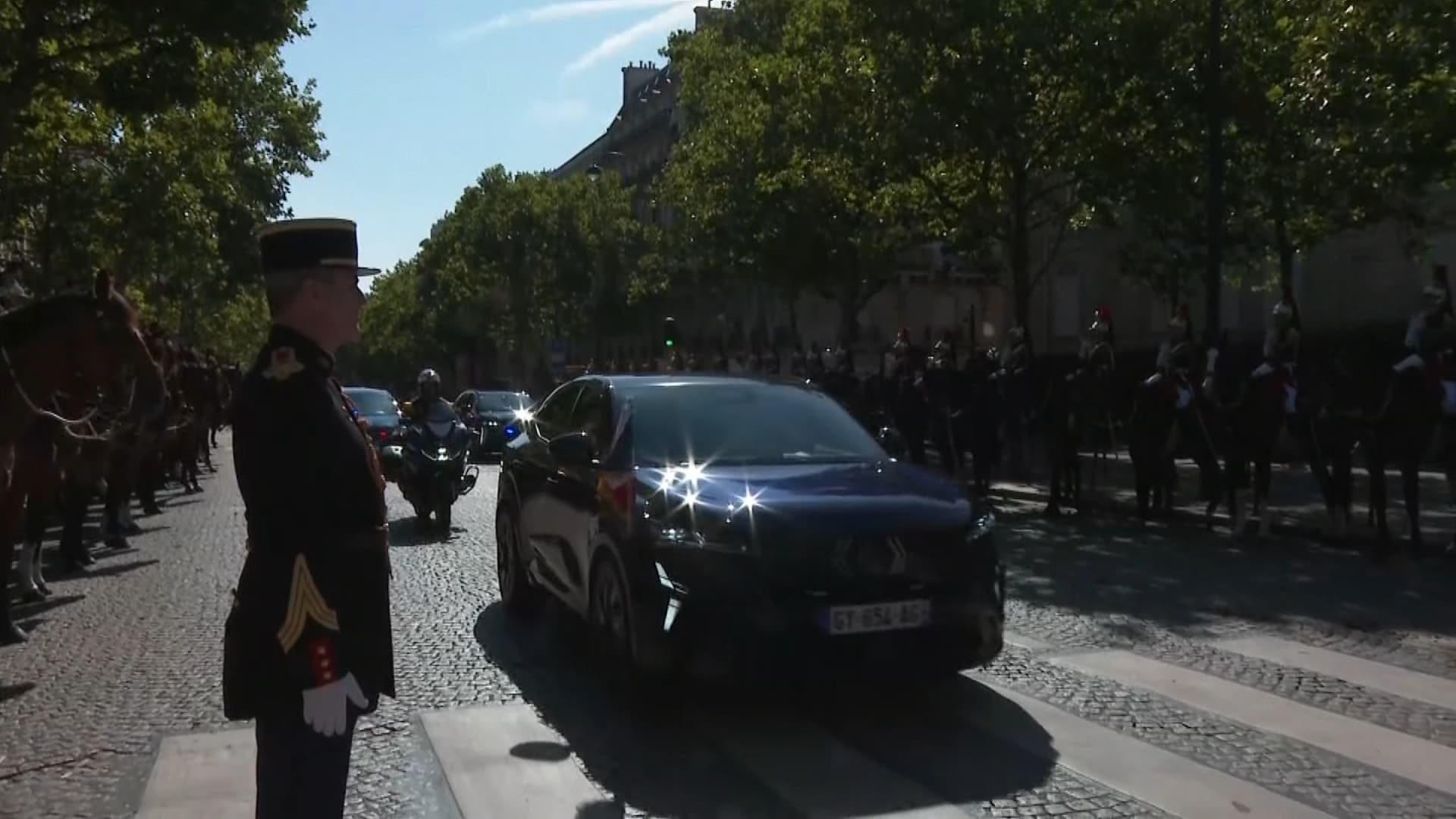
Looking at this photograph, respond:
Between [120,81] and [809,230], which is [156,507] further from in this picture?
[809,230]

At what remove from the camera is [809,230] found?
38.0 m

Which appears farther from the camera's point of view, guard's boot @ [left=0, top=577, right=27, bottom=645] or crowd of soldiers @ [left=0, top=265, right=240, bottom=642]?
crowd of soldiers @ [left=0, top=265, right=240, bottom=642]

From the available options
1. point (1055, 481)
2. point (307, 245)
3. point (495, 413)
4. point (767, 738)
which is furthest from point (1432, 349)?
point (495, 413)

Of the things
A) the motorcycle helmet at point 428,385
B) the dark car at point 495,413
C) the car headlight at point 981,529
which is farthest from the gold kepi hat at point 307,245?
the dark car at point 495,413

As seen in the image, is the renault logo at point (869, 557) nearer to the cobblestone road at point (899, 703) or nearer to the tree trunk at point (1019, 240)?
the cobblestone road at point (899, 703)

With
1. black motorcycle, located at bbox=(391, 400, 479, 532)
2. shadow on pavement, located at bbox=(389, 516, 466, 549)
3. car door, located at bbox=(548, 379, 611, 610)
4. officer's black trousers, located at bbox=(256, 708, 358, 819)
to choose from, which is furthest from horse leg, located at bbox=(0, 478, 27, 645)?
officer's black trousers, located at bbox=(256, 708, 358, 819)

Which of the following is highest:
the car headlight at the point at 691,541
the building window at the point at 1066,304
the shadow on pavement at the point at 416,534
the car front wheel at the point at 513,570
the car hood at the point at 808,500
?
the building window at the point at 1066,304

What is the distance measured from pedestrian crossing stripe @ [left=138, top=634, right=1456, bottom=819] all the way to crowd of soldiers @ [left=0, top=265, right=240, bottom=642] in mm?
3730

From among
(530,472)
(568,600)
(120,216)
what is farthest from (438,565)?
(120,216)

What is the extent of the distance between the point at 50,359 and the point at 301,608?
21.9ft

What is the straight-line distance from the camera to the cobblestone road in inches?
229

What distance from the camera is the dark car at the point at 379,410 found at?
25672mm

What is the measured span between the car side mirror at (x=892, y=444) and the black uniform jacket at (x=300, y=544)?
16.8ft

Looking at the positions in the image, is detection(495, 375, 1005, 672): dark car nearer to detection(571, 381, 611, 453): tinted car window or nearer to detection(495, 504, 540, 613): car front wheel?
detection(571, 381, 611, 453): tinted car window
